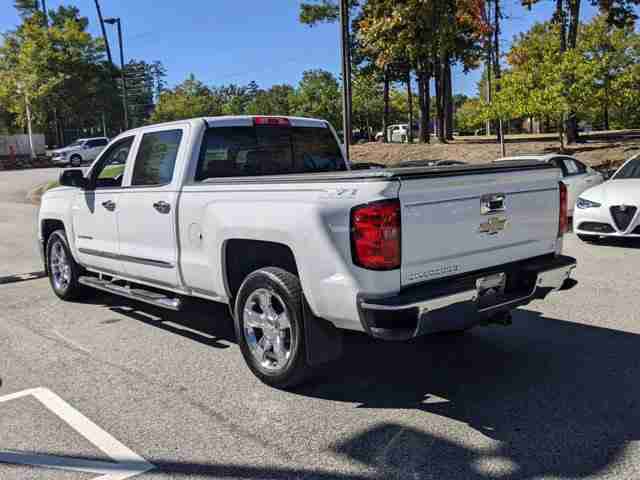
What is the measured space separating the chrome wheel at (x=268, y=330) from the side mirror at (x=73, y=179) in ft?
9.42

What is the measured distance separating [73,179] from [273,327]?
10.6 ft

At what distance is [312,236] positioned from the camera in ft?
13.2

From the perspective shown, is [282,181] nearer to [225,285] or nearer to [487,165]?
[225,285]

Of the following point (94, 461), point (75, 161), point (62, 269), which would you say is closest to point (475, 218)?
point (94, 461)

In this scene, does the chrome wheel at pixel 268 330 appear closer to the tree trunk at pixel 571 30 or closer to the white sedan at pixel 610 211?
the white sedan at pixel 610 211

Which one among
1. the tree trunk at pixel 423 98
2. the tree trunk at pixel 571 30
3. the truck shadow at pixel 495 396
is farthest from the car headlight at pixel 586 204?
the tree trunk at pixel 423 98

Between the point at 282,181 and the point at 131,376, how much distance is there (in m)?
1.97

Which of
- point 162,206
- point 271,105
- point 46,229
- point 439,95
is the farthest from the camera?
point 271,105

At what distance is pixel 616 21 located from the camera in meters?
23.0

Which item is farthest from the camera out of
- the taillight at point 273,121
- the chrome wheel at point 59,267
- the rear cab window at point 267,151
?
the chrome wheel at point 59,267

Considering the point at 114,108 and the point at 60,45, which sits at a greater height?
the point at 60,45

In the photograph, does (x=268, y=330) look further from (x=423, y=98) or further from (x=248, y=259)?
(x=423, y=98)

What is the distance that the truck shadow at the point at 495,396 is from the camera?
346cm

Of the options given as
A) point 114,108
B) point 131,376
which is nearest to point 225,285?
point 131,376
